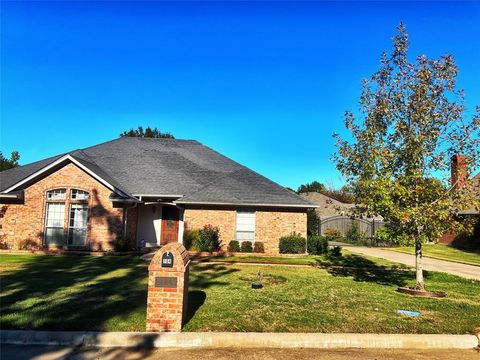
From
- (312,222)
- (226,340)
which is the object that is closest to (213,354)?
(226,340)

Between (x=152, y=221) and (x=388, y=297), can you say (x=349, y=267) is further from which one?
(x=152, y=221)

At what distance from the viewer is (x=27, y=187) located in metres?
20.1

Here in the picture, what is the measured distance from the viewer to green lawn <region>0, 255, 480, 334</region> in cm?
730

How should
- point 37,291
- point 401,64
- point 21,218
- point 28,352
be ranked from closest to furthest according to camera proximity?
point 28,352, point 37,291, point 401,64, point 21,218

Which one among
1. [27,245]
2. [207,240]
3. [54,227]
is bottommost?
[27,245]

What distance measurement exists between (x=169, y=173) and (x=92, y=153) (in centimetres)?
520

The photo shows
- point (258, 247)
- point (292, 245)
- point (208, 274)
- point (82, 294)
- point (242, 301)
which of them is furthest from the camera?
point (258, 247)

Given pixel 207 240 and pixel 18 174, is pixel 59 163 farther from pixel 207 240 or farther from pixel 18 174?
pixel 207 240

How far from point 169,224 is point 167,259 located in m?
16.6

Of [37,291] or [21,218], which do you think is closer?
[37,291]

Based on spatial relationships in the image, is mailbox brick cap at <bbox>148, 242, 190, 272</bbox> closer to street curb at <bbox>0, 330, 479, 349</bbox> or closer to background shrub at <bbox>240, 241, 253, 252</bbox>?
street curb at <bbox>0, 330, 479, 349</bbox>

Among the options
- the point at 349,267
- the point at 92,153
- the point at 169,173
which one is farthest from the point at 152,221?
the point at 349,267

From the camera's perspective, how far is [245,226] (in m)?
21.7

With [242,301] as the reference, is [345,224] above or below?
above
